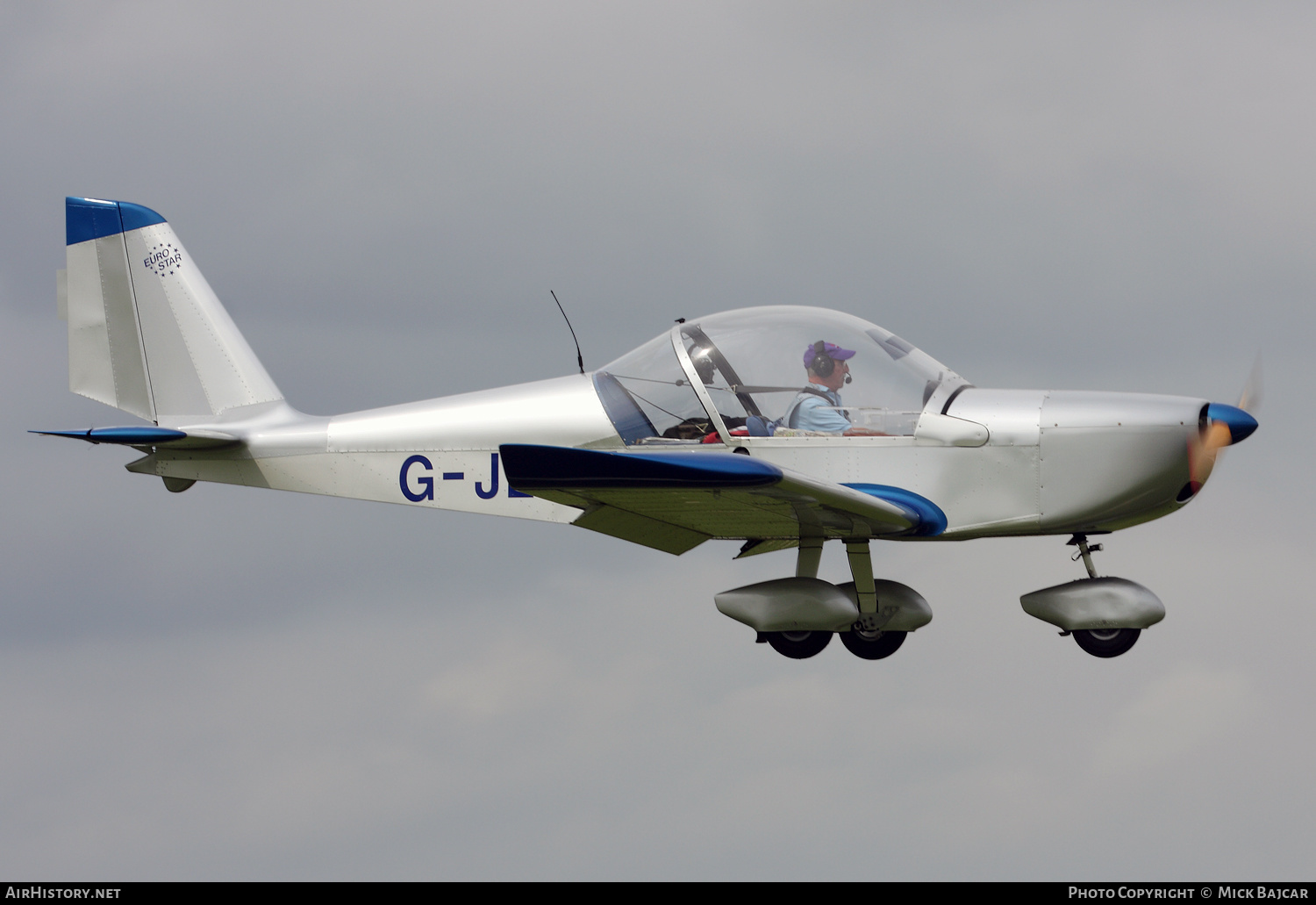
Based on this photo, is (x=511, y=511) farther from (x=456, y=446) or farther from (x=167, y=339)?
(x=167, y=339)

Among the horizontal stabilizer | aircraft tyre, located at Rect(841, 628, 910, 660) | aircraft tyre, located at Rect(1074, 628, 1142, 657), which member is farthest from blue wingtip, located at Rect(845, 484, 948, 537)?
the horizontal stabilizer

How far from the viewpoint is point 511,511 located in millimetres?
13250

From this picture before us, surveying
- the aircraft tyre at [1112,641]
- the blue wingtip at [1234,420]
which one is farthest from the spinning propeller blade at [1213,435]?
the aircraft tyre at [1112,641]

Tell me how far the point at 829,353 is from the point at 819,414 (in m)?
0.57

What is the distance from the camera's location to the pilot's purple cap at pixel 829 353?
1252 cm

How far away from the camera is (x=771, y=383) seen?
12477mm

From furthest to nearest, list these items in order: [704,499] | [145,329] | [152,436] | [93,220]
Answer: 1. [93,220]
2. [145,329]
3. [152,436]
4. [704,499]

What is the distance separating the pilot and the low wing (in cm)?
60

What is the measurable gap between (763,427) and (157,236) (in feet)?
22.8

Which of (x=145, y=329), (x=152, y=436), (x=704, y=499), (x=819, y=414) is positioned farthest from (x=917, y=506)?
(x=145, y=329)

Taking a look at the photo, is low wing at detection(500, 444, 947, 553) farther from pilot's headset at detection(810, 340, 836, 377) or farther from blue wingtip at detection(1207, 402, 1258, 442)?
blue wingtip at detection(1207, 402, 1258, 442)

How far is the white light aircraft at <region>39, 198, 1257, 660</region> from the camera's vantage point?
38.9 ft

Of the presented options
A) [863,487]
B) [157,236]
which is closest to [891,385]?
[863,487]

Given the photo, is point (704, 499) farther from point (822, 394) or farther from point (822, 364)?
point (822, 364)
